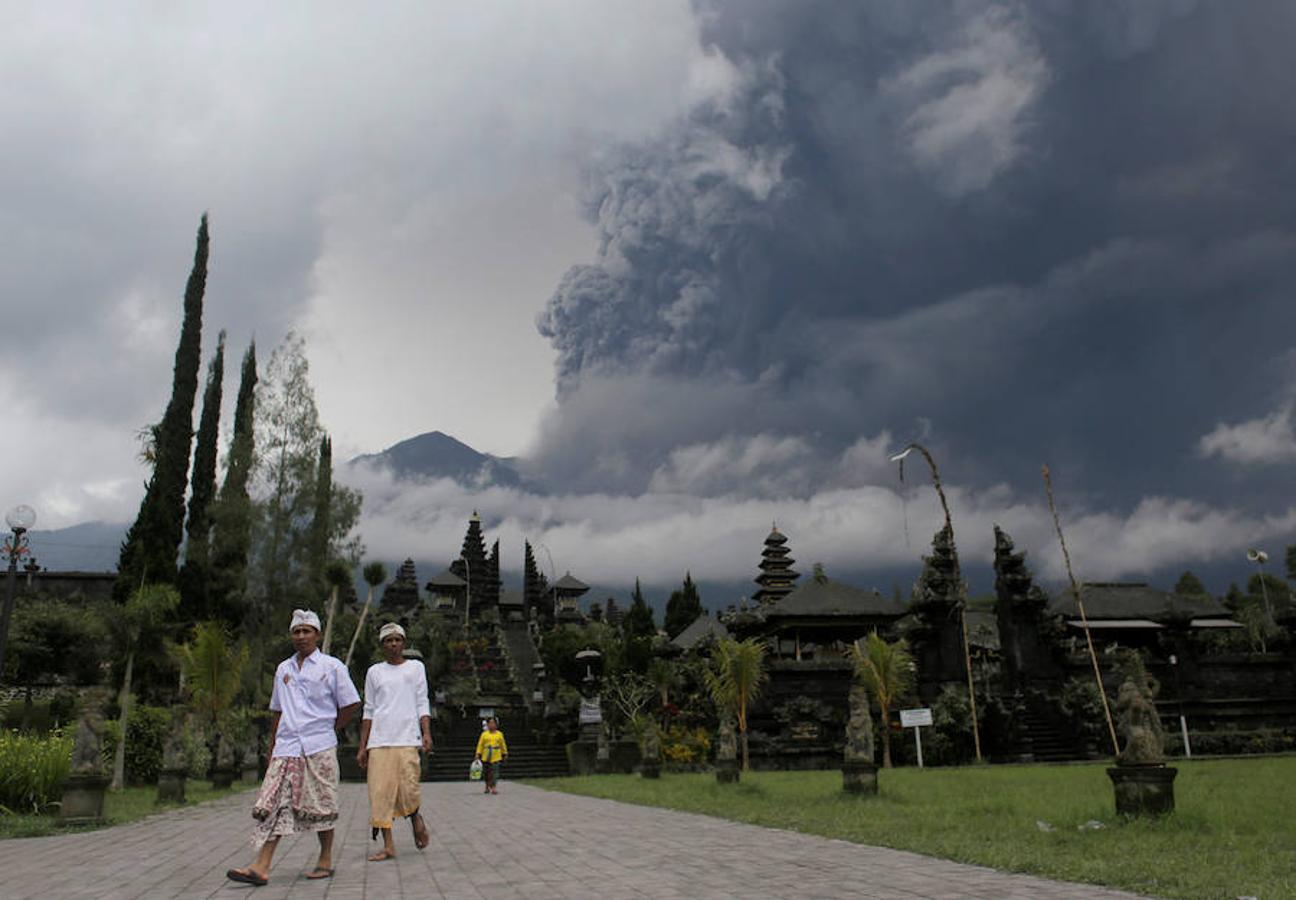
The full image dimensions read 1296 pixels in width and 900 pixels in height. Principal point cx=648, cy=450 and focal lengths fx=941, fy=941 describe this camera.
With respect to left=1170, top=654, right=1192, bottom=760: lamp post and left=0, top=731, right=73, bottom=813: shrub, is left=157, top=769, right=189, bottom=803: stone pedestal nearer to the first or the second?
left=0, top=731, right=73, bottom=813: shrub

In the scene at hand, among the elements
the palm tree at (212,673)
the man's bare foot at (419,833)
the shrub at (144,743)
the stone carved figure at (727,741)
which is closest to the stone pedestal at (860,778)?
the stone carved figure at (727,741)

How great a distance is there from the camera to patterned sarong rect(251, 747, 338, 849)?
6.50 meters

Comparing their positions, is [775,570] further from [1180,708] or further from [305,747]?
[305,747]

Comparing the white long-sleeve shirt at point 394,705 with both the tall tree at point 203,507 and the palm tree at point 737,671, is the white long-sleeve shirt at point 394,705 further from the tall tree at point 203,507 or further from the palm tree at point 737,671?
the tall tree at point 203,507

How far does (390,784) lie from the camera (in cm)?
762

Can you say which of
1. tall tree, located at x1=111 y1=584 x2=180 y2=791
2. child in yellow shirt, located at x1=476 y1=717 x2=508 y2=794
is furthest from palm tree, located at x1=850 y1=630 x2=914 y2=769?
tall tree, located at x1=111 y1=584 x2=180 y2=791

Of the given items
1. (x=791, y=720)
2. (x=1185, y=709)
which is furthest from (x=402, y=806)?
(x=1185, y=709)

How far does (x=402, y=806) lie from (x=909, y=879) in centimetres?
401

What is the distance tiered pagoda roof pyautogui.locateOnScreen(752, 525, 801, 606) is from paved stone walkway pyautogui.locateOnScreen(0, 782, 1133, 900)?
55.6 m

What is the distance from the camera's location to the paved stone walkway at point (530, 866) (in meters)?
5.90

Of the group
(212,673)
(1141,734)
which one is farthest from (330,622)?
(1141,734)

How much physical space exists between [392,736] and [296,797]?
1.16m

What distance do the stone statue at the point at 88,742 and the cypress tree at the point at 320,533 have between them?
73.9 ft

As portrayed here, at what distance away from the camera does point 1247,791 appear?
13297mm
